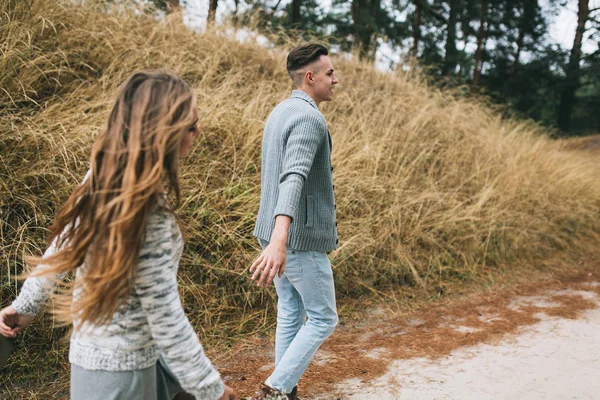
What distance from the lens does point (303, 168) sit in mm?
2150

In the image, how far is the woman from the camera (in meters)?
1.27

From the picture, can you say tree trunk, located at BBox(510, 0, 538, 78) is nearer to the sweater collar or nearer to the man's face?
the man's face

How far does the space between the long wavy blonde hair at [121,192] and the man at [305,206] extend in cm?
90

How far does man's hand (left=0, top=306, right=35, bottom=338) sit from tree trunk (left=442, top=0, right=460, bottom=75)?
14650mm

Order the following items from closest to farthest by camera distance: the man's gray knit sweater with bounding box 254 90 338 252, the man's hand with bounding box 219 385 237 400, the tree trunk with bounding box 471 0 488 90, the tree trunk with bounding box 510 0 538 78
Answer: the man's hand with bounding box 219 385 237 400 < the man's gray knit sweater with bounding box 254 90 338 252 < the tree trunk with bounding box 471 0 488 90 < the tree trunk with bounding box 510 0 538 78

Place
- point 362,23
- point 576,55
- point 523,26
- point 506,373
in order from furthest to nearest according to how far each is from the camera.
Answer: point 523,26 → point 576,55 → point 362,23 → point 506,373

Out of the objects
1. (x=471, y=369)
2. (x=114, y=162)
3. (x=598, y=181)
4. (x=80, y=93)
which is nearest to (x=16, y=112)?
(x=80, y=93)

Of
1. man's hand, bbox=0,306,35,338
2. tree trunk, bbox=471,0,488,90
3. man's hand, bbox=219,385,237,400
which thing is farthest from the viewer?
tree trunk, bbox=471,0,488,90

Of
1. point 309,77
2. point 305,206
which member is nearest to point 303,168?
point 305,206

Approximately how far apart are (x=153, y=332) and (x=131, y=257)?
0.22m

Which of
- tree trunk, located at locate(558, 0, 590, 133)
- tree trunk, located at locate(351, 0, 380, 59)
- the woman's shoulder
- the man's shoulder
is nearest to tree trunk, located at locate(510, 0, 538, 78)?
tree trunk, located at locate(558, 0, 590, 133)

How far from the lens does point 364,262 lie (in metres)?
4.68

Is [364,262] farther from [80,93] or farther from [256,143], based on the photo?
[80,93]

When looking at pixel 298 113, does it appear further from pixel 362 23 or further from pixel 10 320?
pixel 362 23
